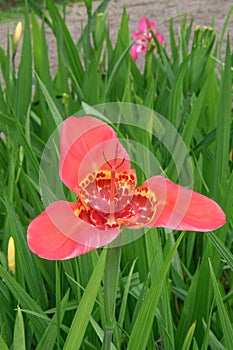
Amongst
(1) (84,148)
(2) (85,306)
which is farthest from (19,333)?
(1) (84,148)

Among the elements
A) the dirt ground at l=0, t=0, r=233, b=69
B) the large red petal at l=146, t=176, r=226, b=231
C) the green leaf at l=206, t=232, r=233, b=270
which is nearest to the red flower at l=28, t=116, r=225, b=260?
the large red petal at l=146, t=176, r=226, b=231

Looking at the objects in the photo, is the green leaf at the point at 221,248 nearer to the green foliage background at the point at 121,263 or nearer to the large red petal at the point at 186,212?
the green foliage background at the point at 121,263

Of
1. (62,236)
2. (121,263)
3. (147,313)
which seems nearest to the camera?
(62,236)

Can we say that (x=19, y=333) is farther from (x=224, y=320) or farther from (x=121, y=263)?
(x=121, y=263)

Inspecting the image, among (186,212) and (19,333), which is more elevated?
(186,212)

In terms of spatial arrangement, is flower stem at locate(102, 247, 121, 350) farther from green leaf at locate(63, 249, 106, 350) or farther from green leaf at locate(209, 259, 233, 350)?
green leaf at locate(209, 259, 233, 350)

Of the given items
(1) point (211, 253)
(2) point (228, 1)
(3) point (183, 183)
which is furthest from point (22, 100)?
(2) point (228, 1)
